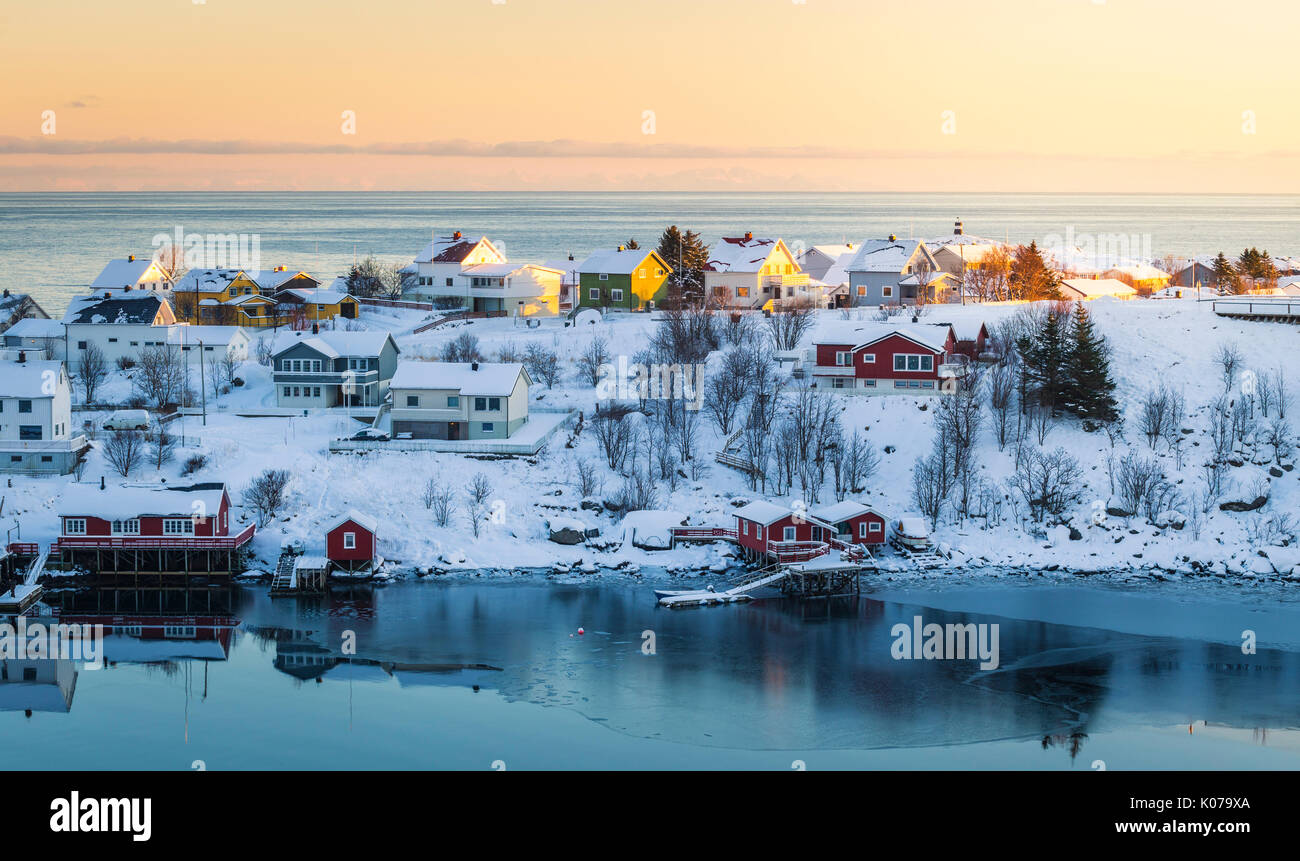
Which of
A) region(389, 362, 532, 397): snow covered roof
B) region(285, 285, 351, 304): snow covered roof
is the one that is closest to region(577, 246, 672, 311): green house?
region(285, 285, 351, 304): snow covered roof

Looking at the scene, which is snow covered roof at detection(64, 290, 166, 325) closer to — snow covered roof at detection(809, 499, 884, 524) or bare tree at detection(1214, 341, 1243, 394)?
snow covered roof at detection(809, 499, 884, 524)

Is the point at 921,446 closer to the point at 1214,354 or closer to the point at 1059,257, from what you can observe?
the point at 1214,354

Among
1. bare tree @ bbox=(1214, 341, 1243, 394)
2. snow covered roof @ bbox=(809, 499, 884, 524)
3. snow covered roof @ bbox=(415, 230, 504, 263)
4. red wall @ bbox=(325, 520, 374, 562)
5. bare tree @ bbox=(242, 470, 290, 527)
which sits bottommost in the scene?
red wall @ bbox=(325, 520, 374, 562)

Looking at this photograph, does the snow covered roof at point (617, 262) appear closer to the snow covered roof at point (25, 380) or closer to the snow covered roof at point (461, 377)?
the snow covered roof at point (461, 377)
